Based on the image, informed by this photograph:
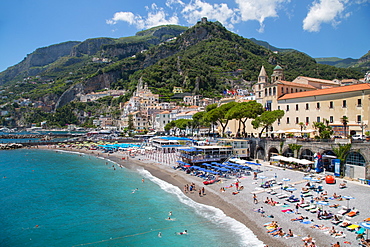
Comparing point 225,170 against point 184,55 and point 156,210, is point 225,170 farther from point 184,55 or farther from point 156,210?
point 184,55

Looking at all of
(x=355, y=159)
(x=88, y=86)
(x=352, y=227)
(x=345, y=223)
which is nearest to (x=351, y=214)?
(x=345, y=223)

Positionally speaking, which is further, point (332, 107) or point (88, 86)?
point (88, 86)

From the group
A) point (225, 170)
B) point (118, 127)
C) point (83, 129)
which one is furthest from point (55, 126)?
point (225, 170)

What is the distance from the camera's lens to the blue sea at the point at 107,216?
61.7ft

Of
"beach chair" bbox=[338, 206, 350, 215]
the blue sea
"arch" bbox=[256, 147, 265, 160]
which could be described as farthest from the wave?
"arch" bbox=[256, 147, 265, 160]

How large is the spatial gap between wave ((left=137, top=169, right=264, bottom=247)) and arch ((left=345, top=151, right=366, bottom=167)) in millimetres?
16102

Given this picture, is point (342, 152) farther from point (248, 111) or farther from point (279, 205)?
point (248, 111)

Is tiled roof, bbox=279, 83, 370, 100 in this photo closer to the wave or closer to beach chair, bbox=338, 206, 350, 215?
beach chair, bbox=338, 206, 350, 215

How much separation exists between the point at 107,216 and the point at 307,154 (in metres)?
26.3

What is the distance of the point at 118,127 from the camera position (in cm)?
13838

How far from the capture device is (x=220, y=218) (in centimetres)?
2152

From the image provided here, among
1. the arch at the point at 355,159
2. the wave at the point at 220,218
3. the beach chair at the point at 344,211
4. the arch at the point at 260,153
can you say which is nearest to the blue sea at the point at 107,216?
the wave at the point at 220,218

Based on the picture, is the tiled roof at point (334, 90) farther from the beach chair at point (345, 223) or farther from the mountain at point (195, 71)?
the mountain at point (195, 71)

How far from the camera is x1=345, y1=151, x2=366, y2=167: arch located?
90.2ft
